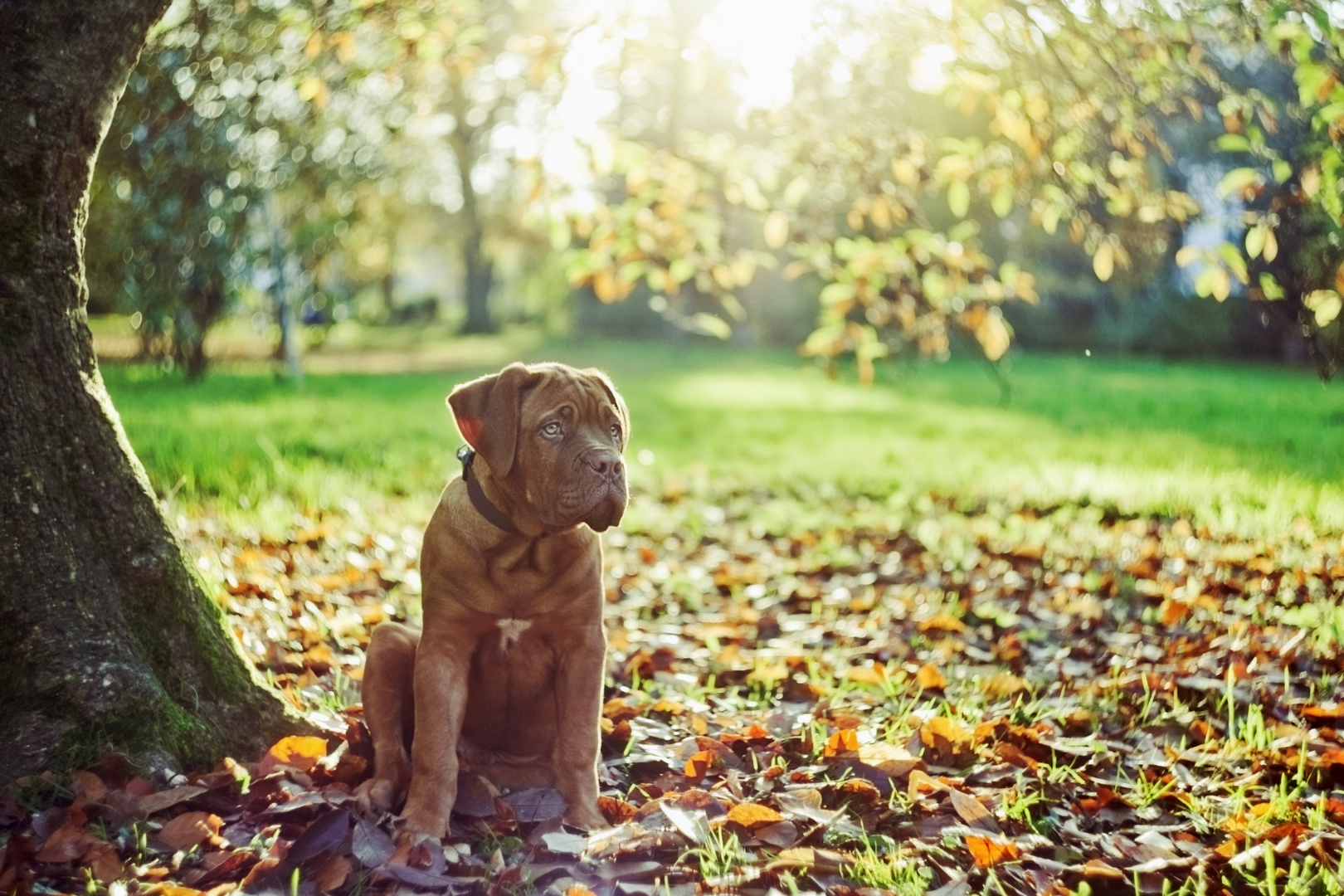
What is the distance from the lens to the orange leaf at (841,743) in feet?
11.9

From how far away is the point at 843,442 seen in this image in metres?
12.2

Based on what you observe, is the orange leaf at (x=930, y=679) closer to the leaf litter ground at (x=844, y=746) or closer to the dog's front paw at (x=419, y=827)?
the leaf litter ground at (x=844, y=746)

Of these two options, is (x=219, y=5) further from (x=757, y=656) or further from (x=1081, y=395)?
(x=1081, y=395)

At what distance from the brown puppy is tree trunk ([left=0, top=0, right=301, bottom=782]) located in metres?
0.58

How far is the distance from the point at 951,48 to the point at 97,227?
Result: 12.4 m

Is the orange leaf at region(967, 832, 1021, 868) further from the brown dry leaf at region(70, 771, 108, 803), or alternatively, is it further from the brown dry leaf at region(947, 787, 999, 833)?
the brown dry leaf at region(70, 771, 108, 803)

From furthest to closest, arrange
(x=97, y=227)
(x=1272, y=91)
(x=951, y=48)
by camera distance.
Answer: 1. (x=1272, y=91)
2. (x=97, y=227)
3. (x=951, y=48)

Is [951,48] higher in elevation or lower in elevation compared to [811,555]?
higher

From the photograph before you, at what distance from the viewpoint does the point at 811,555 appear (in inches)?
285

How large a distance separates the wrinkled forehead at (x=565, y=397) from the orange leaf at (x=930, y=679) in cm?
196

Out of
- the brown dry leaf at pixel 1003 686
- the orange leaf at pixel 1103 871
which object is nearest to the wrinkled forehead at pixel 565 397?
the orange leaf at pixel 1103 871

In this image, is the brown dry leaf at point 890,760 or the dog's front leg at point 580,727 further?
the brown dry leaf at point 890,760

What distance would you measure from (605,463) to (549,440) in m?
0.24

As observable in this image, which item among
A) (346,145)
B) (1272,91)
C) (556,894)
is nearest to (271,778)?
(556,894)
